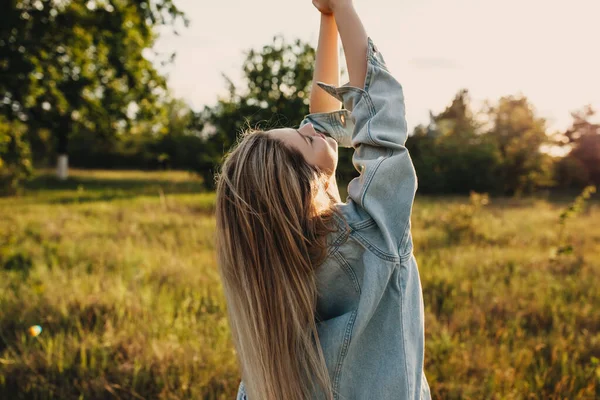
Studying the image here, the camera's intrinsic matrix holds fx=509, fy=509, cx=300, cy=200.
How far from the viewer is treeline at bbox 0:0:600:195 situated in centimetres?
654

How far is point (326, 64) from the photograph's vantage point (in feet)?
5.65

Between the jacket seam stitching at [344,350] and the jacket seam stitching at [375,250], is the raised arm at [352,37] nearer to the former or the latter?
the jacket seam stitching at [375,250]

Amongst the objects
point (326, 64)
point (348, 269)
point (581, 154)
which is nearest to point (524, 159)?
point (581, 154)

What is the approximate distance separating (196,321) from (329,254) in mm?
2633

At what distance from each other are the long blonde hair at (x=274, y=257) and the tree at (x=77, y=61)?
560cm

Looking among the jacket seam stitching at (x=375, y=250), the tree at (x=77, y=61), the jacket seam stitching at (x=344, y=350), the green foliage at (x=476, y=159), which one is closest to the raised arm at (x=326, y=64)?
the jacket seam stitching at (x=375, y=250)

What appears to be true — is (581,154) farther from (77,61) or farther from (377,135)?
(377,135)

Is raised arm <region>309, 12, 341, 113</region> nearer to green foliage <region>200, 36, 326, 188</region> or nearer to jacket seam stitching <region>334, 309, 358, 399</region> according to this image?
jacket seam stitching <region>334, 309, 358, 399</region>

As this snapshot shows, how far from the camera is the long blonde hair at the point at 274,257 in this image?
4.73ft

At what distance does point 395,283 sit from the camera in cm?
136

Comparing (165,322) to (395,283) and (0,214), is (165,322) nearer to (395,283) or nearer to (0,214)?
(395,283)

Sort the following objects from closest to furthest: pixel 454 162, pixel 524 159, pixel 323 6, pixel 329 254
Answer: pixel 329 254 → pixel 323 6 → pixel 454 162 → pixel 524 159

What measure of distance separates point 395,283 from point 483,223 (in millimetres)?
8234

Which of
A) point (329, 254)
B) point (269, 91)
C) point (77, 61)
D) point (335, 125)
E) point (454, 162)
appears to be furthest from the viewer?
point (454, 162)
